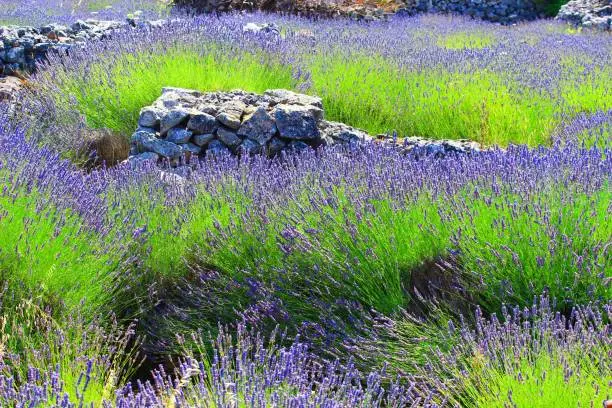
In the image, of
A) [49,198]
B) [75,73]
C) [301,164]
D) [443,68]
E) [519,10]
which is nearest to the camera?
[49,198]

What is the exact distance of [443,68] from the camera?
600 cm

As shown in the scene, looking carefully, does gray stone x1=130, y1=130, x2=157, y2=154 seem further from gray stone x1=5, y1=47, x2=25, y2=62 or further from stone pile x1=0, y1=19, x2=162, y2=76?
gray stone x1=5, y1=47, x2=25, y2=62

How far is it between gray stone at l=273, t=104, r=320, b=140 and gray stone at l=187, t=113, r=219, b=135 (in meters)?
0.42

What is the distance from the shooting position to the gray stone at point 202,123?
14.8 ft

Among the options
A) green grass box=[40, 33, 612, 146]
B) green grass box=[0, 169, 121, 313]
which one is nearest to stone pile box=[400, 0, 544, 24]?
green grass box=[40, 33, 612, 146]

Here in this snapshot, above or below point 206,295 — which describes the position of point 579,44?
above

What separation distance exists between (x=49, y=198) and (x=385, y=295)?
1.53 meters

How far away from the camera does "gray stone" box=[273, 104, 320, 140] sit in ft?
14.8

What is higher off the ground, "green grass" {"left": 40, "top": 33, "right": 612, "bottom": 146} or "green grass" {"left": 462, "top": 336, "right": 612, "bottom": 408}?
"green grass" {"left": 40, "top": 33, "right": 612, "bottom": 146}

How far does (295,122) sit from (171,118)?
81 centimetres

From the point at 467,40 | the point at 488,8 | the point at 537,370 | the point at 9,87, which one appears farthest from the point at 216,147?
the point at 488,8

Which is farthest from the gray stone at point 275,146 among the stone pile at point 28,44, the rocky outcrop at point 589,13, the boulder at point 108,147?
the rocky outcrop at point 589,13

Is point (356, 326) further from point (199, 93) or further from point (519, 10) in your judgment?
point (519, 10)

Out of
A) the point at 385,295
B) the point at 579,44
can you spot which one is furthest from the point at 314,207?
the point at 579,44
